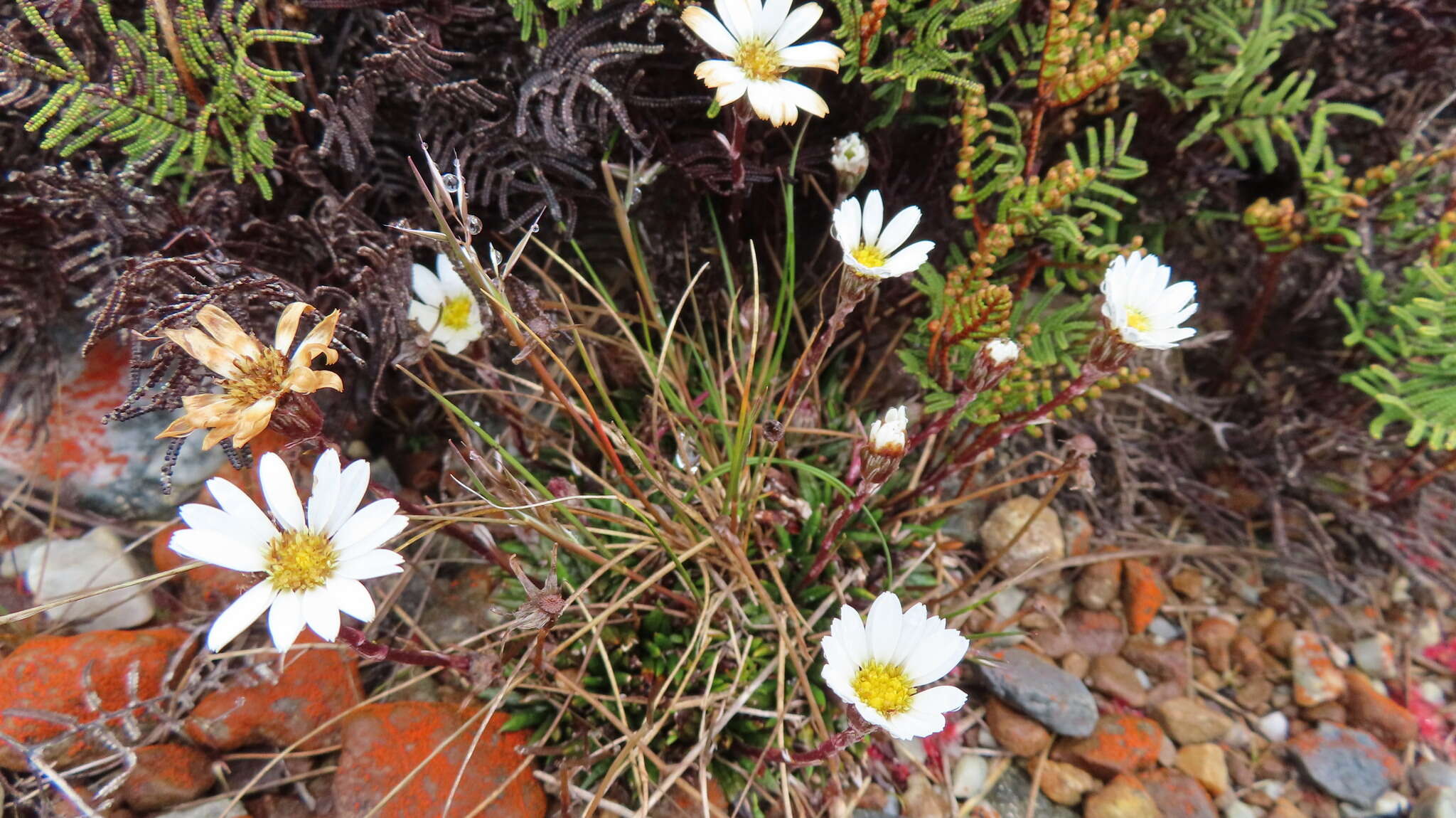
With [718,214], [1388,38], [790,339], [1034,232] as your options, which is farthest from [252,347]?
[1388,38]

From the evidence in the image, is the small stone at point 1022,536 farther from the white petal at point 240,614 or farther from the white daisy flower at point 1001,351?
the white petal at point 240,614

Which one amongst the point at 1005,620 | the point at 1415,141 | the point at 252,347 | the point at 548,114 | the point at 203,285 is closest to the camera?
the point at 252,347

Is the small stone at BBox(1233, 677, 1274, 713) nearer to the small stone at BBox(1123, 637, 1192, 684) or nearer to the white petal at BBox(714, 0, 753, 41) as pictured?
the small stone at BBox(1123, 637, 1192, 684)

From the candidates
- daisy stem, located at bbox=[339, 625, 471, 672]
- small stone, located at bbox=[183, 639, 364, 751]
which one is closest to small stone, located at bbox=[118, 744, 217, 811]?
small stone, located at bbox=[183, 639, 364, 751]

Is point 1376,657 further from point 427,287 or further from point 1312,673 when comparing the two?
point 427,287

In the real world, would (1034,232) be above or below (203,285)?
below

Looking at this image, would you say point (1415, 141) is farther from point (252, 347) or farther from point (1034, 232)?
point (252, 347)
